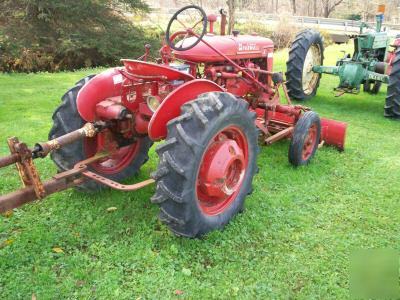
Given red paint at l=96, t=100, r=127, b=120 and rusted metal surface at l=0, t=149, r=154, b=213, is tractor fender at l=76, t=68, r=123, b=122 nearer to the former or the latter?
red paint at l=96, t=100, r=127, b=120

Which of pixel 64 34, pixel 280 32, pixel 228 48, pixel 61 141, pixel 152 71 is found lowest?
pixel 61 141

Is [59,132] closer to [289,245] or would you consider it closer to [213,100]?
[213,100]

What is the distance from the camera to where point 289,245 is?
Result: 3104 mm

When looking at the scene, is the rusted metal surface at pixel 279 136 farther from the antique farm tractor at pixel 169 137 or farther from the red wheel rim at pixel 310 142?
the red wheel rim at pixel 310 142

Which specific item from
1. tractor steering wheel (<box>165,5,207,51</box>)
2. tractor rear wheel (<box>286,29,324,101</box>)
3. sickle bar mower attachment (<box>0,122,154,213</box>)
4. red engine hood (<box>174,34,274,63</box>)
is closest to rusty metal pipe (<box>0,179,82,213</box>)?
sickle bar mower attachment (<box>0,122,154,213</box>)

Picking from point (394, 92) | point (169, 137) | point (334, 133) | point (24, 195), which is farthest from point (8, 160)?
point (394, 92)

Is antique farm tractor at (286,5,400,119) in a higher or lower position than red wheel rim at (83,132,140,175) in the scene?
higher

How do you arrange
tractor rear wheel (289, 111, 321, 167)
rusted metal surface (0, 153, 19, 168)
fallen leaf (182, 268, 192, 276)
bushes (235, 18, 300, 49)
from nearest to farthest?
rusted metal surface (0, 153, 19, 168) < fallen leaf (182, 268, 192, 276) < tractor rear wheel (289, 111, 321, 167) < bushes (235, 18, 300, 49)

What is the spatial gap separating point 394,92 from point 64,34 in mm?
→ 8485

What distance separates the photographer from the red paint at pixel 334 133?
4.98 metres

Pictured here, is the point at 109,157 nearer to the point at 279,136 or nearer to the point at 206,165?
the point at 206,165

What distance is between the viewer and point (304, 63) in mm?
7250

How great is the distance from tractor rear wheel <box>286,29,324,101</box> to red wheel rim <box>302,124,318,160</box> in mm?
2790

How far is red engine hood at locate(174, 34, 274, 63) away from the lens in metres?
3.98
